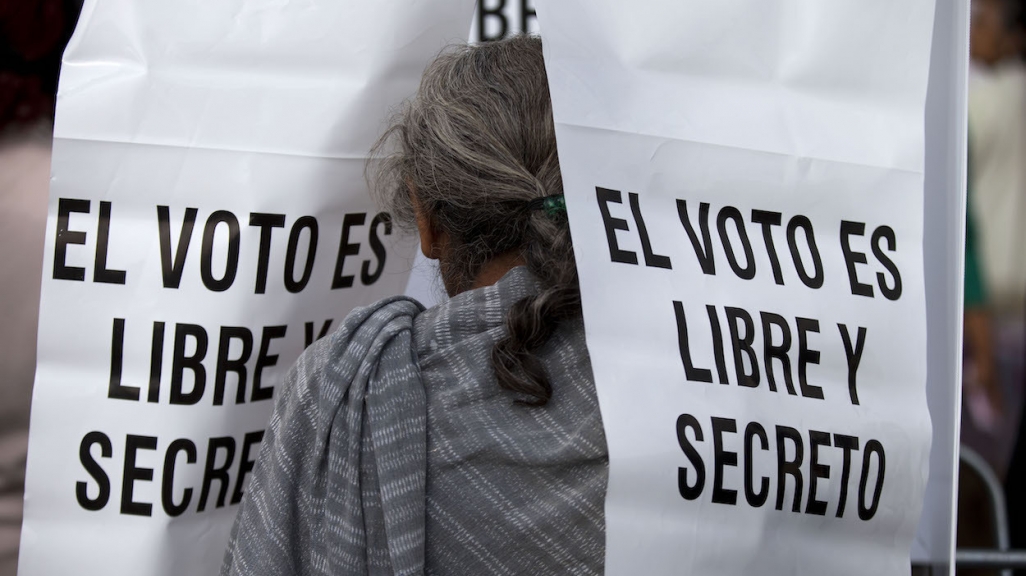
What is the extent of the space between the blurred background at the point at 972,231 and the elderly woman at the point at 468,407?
72 centimetres

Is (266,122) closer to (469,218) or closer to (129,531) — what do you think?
(469,218)

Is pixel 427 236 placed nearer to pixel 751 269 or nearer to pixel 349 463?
pixel 349 463

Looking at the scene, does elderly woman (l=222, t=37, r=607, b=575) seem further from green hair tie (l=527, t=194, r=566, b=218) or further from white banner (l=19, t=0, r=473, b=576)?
white banner (l=19, t=0, r=473, b=576)

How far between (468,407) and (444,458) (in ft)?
0.22

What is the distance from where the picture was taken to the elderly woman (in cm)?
121

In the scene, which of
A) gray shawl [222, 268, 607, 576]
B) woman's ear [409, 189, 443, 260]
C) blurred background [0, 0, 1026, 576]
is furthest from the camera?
blurred background [0, 0, 1026, 576]

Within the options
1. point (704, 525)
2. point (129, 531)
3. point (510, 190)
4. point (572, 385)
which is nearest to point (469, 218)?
point (510, 190)

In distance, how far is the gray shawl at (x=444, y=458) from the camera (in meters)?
1.21

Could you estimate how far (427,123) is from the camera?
133 cm

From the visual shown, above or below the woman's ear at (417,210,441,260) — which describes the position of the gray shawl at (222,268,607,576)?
below

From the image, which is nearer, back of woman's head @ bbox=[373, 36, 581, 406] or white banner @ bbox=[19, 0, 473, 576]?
back of woman's head @ bbox=[373, 36, 581, 406]

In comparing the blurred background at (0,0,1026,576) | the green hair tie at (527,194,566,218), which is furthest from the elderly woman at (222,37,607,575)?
the blurred background at (0,0,1026,576)

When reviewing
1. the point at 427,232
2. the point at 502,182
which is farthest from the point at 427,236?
the point at 502,182

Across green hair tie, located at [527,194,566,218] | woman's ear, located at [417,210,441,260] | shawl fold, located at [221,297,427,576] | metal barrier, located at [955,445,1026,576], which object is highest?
green hair tie, located at [527,194,566,218]
